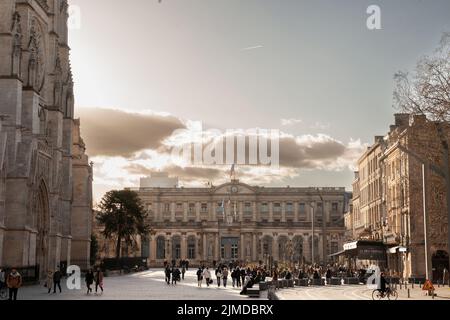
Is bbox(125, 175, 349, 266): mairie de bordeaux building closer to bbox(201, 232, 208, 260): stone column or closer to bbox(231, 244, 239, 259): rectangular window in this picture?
bbox(201, 232, 208, 260): stone column

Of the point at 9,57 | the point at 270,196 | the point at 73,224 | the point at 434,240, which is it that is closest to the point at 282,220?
the point at 270,196

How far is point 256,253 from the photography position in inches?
5472

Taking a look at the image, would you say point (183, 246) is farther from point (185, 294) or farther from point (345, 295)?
point (185, 294)

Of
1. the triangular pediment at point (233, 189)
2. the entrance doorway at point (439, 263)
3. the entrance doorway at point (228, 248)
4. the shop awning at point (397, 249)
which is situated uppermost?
the triangular pediment at point (233, 189)

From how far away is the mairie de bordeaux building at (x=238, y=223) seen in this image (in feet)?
456

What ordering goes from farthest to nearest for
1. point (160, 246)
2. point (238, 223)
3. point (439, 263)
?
point (160, 246) → point (238, 223) → point (439, 263)

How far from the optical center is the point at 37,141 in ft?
162

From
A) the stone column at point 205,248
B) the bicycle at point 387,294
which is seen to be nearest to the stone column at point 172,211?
the stone column at point 205,248

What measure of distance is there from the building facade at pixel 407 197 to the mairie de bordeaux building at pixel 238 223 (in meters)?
41.7

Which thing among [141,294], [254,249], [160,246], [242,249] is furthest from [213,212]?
[141,294]

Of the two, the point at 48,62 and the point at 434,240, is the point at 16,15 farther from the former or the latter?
the point at 434,240

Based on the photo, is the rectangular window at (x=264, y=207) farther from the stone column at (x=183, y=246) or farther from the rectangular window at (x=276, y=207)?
the stone column at (x=183, y=246)

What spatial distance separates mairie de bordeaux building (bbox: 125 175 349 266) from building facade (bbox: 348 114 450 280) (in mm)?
41748

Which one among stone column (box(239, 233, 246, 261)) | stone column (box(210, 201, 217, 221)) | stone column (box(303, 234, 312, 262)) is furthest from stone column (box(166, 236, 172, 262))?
stone column (box(303, 234, 312, 262))
